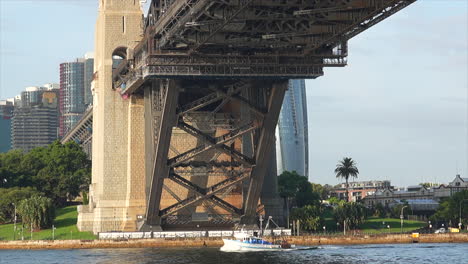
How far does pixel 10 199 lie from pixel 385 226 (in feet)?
156

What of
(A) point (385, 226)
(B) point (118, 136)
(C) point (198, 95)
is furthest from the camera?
(A) point (385, 226)

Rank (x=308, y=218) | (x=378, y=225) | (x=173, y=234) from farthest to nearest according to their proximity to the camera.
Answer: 1. (x=378, y=225)
2. (x=308, y=218)
3. (x=173, y=234)

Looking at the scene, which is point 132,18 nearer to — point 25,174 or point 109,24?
point 109,24

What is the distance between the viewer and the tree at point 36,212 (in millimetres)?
124062

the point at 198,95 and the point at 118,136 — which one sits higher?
the point at 198,95

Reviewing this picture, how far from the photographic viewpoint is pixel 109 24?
116 metres

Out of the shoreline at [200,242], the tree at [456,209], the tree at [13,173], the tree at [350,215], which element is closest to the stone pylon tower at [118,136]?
the shoreline at [200,242]

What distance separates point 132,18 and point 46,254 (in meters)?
27.5

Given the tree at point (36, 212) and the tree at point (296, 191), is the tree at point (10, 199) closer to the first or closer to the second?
the tree at point (36, 212)

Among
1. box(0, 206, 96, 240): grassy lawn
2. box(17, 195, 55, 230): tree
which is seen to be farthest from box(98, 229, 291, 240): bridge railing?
box(17, 195, 55, 230): tree

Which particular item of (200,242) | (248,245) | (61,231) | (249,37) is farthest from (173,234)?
(249,37)

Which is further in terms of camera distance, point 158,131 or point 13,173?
point 13,173

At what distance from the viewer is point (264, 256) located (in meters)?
94.6

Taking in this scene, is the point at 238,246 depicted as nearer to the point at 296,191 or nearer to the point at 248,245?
the point at 248,245
